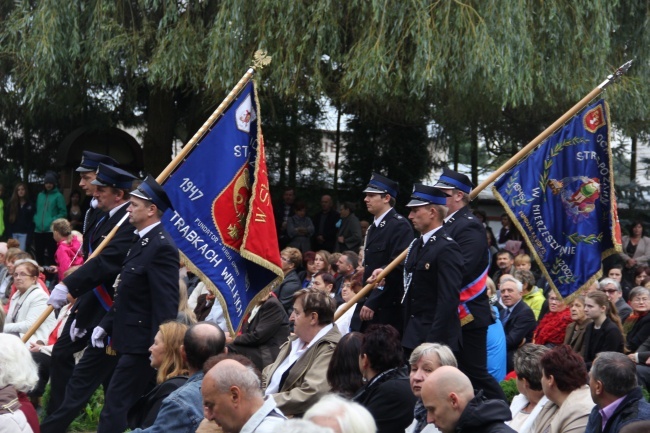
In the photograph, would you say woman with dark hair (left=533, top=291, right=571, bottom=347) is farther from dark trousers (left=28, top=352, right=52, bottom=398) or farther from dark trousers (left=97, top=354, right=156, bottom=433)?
dark trousers (left=28, top=352, right=52, bottom=398)

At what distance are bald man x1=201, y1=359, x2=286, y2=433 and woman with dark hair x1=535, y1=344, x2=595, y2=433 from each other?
89.0 inches

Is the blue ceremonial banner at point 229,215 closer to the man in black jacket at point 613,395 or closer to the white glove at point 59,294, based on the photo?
the white glove at point 59,294

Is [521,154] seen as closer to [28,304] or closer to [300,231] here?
[28,304]

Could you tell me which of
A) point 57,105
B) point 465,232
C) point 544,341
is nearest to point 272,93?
point 57,105

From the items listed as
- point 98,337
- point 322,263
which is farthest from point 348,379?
point 322,263

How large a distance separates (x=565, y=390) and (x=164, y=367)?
93.1 inches

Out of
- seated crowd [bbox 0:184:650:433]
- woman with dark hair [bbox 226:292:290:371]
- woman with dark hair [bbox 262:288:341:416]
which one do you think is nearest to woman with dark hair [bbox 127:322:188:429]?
seated crowd [bbox 0:184:650:433]

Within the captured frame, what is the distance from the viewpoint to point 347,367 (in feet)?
22.0

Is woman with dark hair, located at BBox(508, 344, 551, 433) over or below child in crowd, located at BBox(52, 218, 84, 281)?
below

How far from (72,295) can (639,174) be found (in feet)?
56.7

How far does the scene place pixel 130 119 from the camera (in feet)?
Result: 64.6

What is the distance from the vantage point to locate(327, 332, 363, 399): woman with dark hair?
21.8 feet

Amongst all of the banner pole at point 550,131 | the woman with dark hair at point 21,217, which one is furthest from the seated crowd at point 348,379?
the woman with dark hair at point 21,217

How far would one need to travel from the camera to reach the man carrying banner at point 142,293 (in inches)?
303
